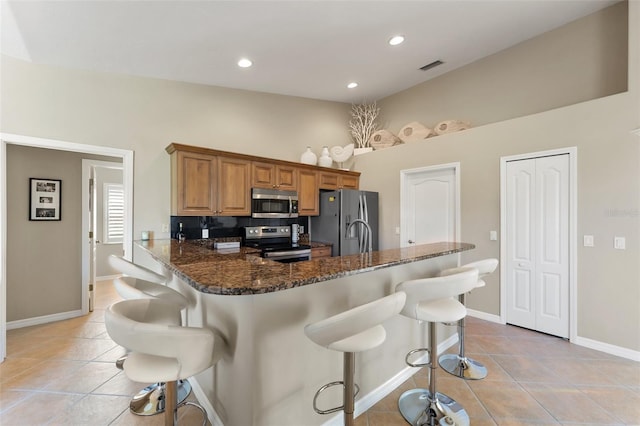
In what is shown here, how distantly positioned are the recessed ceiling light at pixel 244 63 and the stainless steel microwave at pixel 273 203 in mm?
1587

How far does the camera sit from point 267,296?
4.61ft

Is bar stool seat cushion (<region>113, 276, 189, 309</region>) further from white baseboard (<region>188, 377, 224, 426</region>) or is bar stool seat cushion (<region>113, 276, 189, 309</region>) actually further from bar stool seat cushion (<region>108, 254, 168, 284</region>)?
white baseboard (<region>188, 377, 224, 426</region>)

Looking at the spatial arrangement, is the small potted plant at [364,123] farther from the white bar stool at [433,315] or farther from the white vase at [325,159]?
the white bar stool at [433,315]

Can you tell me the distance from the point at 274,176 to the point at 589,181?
12.2 feet

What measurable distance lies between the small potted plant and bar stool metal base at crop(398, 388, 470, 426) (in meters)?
4.15

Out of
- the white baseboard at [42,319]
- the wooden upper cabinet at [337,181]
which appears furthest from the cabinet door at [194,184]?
the white baseboard at [42,319]

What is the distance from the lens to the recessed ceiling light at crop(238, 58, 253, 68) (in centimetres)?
339

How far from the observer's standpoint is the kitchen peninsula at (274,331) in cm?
135

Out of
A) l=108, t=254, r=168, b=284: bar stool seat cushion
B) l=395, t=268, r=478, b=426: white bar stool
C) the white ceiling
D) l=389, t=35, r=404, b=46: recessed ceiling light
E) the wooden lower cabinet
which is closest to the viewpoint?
l=395, t=268, r=478, b=426: white bar stool

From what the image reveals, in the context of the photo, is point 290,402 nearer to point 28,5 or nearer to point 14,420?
point 14,420

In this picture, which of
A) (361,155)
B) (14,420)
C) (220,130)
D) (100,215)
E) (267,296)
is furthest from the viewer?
(100,215)

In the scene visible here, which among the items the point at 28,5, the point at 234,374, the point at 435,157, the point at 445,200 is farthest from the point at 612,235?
the point at 28,5

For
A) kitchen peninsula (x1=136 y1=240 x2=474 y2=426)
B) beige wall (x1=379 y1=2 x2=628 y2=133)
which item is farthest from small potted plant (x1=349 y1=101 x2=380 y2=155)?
kitchen peninsula (x1=136 y1=240 x2=474 y2=426)

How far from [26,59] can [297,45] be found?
9.24ft
